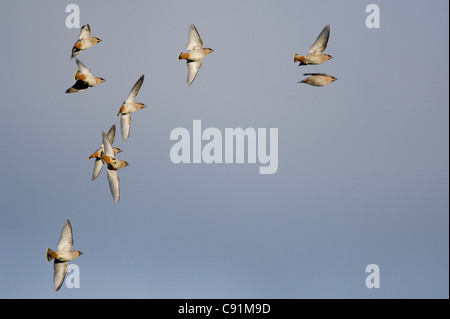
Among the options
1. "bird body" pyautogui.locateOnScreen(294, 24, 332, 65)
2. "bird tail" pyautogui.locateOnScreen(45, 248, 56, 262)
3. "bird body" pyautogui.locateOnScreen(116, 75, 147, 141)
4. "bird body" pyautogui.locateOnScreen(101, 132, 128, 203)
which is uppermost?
"bird body" pyautogui.locateOnScreen(294, 24, 332, 65)

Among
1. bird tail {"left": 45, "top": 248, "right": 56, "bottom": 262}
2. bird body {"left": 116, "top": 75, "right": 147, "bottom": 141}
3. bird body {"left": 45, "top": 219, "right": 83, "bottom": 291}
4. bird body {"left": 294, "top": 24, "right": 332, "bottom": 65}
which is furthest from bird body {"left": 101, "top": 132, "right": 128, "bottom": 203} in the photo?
bird body {"left": 294, "top": 24, "right": 332, "bottom": 65}

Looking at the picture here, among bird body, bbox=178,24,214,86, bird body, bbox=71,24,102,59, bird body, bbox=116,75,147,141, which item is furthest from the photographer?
bird body, bbox=116,75,147,141

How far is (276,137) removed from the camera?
41.9 ft

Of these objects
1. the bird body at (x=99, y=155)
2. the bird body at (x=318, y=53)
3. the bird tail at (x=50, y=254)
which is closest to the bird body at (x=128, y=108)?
the bird body at (x=99, y=155)

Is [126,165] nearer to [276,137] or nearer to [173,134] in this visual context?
[173,134]

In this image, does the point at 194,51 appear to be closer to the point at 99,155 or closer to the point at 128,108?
the point at 128,108

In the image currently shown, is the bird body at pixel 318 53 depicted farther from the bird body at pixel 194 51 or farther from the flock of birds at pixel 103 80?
the bird body at pixel 194 51

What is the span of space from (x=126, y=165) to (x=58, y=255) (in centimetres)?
196

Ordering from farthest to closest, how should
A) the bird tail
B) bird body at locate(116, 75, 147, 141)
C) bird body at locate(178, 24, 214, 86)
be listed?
bird body at locate(116, 75, 147, 141) → bird body at locate(178, 24, 214, 86) → the bird tail

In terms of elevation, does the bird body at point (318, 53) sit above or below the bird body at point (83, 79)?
above

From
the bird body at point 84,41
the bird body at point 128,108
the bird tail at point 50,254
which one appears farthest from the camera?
the bird body at point 128,108

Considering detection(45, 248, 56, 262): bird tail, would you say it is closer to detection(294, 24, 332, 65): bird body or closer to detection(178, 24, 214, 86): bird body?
detection(178, 24, 214, 86): bird body

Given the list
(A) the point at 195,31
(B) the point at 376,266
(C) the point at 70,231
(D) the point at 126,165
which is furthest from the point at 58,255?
(B) the point at 376,266

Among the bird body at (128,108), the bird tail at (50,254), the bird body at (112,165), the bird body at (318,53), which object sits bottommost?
the bird tail at (50,254)
